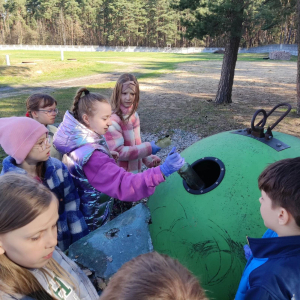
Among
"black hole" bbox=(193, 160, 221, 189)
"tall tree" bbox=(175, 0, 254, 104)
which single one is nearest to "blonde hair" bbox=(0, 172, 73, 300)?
"black hole" bbox=(193, 160, 221, 189)

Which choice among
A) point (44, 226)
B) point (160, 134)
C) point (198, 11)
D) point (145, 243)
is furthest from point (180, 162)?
point (198, 11)

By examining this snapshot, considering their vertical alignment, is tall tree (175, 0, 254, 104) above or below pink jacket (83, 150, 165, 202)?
above

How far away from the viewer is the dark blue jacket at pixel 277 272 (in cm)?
123

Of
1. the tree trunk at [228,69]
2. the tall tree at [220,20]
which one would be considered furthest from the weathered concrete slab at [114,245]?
the tree trunk at [228,69]

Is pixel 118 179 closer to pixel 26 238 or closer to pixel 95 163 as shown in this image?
pixel 95 163

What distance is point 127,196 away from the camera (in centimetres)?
211

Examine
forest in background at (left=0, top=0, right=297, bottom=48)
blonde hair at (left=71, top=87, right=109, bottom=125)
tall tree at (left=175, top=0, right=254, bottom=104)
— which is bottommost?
blonde hair at (left=71, top=87, right=109, bottom=125)

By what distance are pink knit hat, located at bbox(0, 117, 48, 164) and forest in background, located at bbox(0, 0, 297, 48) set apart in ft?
224

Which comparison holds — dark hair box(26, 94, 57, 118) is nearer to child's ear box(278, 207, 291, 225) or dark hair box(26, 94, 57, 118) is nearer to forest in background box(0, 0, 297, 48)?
child's ear box(278, 207, 291, 225)

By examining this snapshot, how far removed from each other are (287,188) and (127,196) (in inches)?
43.2

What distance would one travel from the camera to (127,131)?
3.33m

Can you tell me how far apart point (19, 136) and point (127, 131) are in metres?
1.37

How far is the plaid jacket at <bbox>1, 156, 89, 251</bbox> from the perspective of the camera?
2322 mm

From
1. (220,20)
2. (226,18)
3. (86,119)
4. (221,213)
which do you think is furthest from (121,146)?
(226,18)
